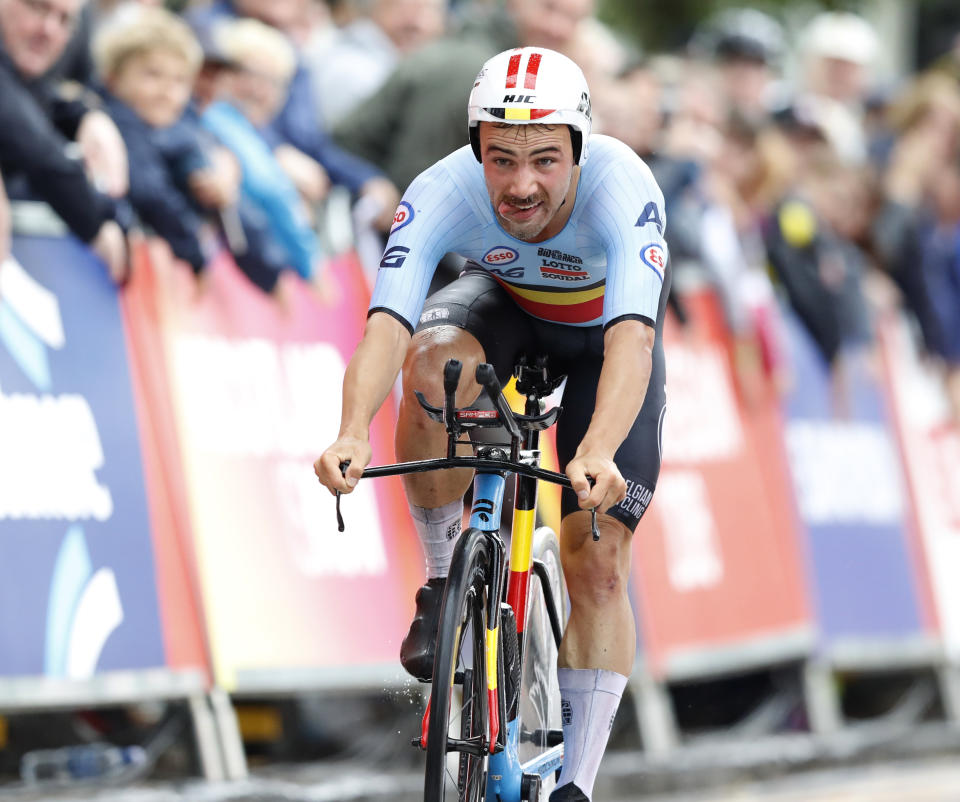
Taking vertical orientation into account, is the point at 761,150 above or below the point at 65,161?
above

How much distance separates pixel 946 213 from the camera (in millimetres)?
12320

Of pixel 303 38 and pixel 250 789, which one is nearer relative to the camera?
pixel 250 789

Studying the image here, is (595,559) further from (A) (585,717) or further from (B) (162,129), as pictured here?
(B) (162,129)

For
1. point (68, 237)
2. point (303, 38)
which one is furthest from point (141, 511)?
point (303, 38)

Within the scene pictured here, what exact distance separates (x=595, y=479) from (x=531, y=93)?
1064mm

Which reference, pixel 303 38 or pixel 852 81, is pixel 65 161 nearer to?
pixel 303 38

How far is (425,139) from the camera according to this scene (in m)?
8.04

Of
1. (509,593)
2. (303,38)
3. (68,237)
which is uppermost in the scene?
(303,38)

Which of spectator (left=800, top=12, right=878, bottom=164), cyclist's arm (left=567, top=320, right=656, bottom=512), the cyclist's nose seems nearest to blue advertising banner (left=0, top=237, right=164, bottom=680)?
the cyclist's nose

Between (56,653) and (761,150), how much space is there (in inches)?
235

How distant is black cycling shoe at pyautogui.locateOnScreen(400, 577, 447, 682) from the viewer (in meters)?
4.76

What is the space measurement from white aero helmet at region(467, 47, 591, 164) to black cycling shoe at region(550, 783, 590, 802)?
1856 mm

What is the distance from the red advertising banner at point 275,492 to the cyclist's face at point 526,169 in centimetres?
247

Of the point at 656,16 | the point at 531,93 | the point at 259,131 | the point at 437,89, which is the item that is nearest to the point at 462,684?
the point at 531,93
